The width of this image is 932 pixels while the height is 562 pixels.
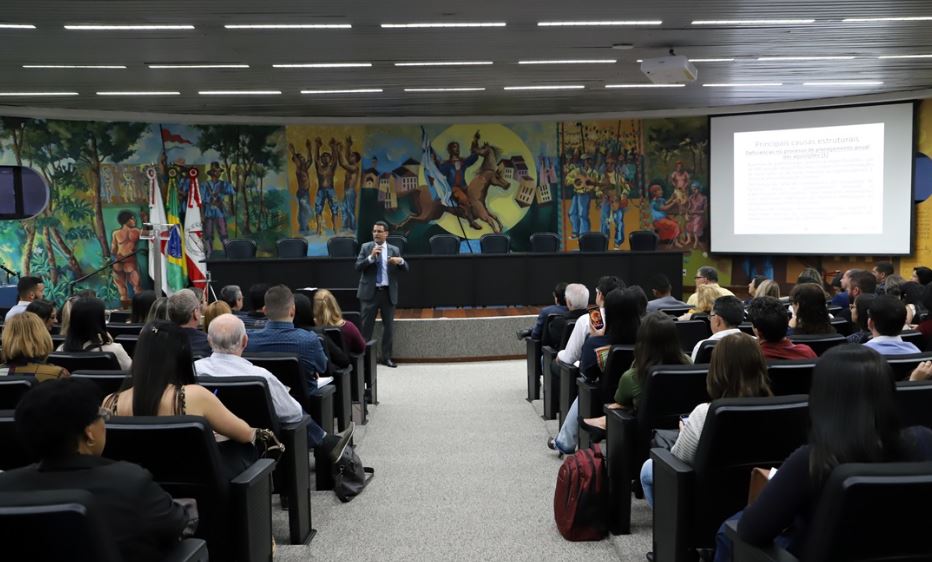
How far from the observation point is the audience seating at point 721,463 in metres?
2.59

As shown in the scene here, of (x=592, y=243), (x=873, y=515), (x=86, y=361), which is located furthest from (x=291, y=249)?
(x=873, y=515)

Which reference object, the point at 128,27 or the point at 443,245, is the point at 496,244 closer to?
the point at 443,245

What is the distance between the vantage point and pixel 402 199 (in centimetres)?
1504

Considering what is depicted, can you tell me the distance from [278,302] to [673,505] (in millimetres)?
2566

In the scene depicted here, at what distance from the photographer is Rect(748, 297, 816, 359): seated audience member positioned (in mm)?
3643

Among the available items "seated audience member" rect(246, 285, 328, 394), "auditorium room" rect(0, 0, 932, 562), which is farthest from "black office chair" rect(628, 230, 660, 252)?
"seated audience member" rect(246, 285, 328, 394)

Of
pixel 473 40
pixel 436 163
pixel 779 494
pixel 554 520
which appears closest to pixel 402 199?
pixel 436 163

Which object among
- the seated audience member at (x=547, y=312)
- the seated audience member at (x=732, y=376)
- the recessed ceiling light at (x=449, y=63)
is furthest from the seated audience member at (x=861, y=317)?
the recessed ceiling light at (x=449, y=63)

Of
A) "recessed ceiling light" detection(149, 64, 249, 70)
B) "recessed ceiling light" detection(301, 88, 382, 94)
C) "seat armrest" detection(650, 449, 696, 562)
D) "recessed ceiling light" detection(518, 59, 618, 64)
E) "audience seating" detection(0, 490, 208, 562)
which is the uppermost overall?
"recessed ceiling light" detection(301, 88, 382, 94)

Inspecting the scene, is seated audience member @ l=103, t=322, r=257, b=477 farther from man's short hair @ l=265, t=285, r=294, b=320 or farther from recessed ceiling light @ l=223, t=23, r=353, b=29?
recessed ceiling light @ l=223, t=23, r=353, b=29

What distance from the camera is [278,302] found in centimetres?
446

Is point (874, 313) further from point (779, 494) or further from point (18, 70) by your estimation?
point (18, 70)

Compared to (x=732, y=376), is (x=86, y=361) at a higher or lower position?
lower

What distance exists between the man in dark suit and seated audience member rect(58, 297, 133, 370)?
4.67 meters
